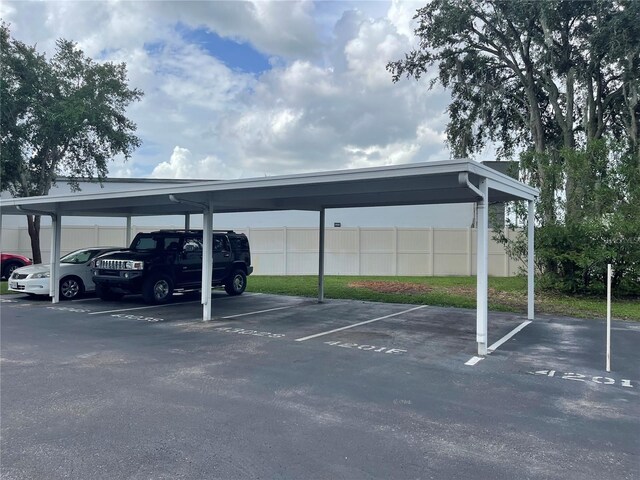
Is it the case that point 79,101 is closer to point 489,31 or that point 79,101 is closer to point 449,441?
point 489,31

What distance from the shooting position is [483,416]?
5.06 meters

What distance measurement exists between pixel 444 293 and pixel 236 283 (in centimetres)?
714

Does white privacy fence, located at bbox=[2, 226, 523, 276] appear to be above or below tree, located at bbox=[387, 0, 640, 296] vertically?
below

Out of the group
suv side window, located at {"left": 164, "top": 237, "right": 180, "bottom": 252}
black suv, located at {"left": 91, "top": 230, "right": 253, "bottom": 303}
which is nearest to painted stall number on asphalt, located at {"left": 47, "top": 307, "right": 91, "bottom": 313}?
black suv, located at {"left": 91, "top": 230, "right": 253, "bottom": 303}

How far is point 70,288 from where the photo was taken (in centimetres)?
1434

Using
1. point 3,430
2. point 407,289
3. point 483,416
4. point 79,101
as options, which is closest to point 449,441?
point 483,416

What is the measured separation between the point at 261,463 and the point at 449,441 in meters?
1.76

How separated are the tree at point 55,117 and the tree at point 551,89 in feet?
40.8

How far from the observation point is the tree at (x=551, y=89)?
15.7 m

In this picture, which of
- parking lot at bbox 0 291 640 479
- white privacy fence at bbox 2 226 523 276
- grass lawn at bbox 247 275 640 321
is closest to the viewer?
parking lot at bbox 0 291 640 479

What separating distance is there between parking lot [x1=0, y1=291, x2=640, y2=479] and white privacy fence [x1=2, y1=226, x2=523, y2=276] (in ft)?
41.2

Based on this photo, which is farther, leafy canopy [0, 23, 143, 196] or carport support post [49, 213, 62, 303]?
leafy canopy [0, 23, 143, 196]

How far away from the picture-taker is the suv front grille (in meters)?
12.9

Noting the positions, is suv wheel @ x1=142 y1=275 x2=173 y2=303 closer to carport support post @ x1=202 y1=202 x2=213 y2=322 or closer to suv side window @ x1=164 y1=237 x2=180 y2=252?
suv side window @ x1=164 y1=237 x2=180 y2=252
